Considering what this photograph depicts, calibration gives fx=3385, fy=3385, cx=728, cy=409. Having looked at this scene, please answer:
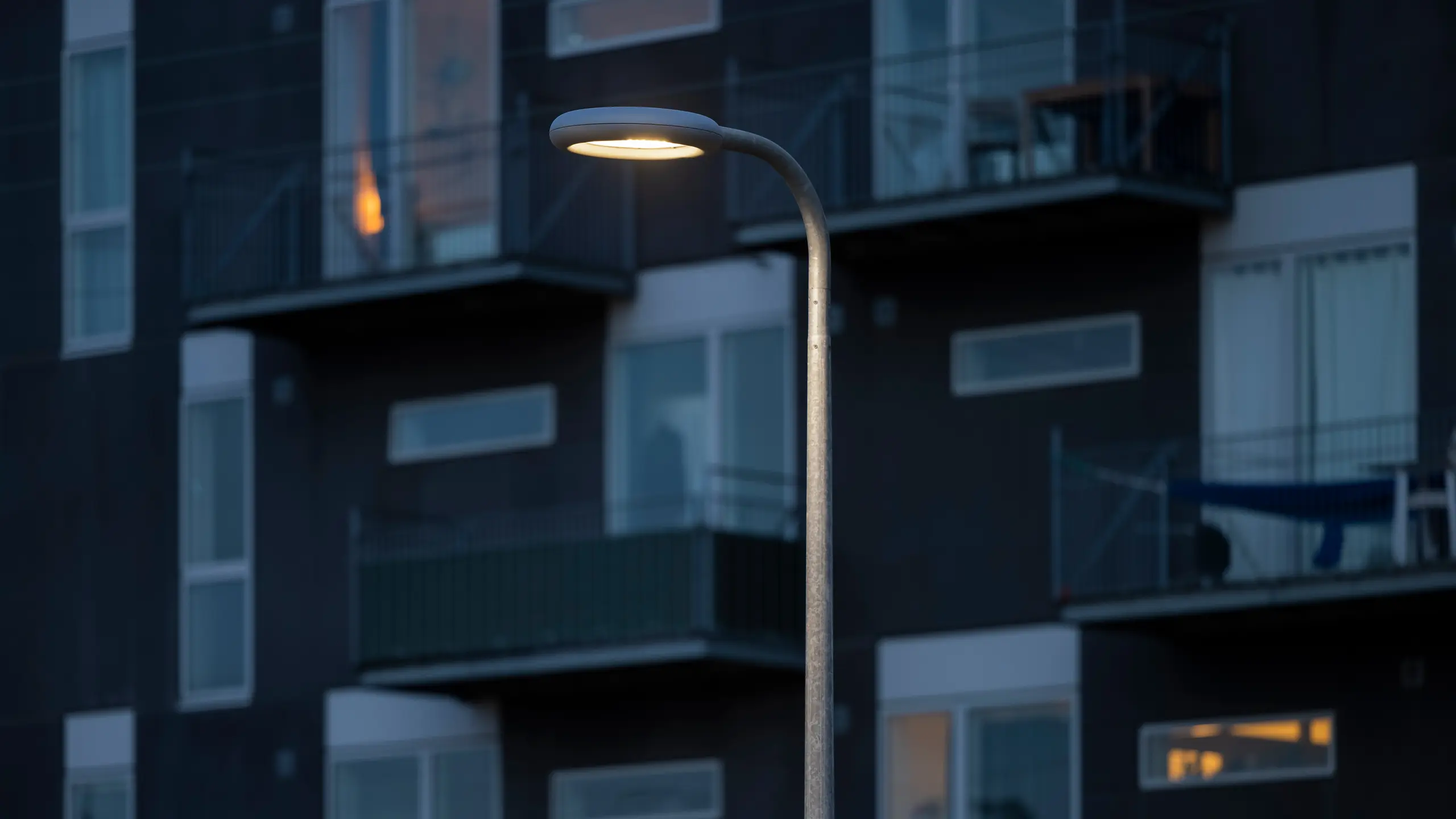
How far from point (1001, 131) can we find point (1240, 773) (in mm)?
5204

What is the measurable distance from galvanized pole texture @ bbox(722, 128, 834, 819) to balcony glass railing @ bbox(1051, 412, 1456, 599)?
23.8 feet

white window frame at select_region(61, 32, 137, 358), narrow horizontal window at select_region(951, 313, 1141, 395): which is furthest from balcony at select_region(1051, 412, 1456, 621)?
white window frame at select_region(61, 32, 137, 358)

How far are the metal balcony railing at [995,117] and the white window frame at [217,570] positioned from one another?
5744 millimetres

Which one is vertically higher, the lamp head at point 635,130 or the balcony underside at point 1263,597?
the lamp head at point 635,130

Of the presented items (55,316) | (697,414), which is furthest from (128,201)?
(697,414)

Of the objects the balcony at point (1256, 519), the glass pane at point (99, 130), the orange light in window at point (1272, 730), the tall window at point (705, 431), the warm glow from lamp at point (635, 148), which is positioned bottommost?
the orange light in window at point (1272, 730)

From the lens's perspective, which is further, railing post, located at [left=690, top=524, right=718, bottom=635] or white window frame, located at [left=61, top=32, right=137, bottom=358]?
white window frame, located at [left=61, top=32, right=137, bottom=358]

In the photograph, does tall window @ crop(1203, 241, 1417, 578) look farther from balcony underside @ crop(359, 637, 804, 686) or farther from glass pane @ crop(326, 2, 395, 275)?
glass pane @ crop(326, 2, 395, 275)

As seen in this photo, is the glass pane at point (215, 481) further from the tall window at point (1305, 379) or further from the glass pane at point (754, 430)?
the tall window at point (1305, 379)

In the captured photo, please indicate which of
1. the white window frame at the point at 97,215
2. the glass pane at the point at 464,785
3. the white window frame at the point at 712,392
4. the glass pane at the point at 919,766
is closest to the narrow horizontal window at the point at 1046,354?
the white window frame at the point at 712,392

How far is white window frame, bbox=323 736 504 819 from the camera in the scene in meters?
28.4

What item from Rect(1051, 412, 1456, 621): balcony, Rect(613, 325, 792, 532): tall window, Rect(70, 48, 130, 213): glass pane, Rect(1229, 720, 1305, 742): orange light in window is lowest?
Rect(1229, 720, 1305, 742): orange light in window

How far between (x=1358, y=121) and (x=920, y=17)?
407cm

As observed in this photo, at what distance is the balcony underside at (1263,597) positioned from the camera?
22.4 meters
